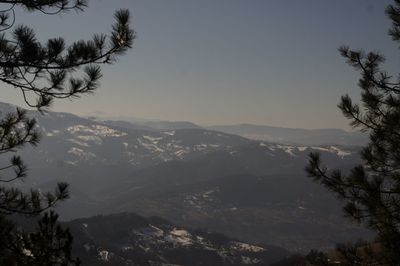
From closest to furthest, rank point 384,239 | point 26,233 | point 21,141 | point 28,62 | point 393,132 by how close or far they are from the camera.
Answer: point 26,233 < point 28,62 < point 21,141 < point 384,239 < point 393,132

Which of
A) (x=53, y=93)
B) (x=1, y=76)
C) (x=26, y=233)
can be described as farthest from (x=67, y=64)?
(x=26, y=233)

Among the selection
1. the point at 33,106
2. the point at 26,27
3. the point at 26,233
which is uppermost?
the point at 26,27

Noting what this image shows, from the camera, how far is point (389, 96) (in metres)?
18.4

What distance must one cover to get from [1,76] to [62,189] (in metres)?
3.72

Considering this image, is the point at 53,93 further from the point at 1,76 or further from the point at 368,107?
the point at 368,107

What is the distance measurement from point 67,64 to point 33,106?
158 centimetres

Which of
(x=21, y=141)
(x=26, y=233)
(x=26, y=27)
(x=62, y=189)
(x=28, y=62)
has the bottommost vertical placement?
(x=26, y=233)

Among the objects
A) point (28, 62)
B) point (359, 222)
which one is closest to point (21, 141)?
point (28, 62)

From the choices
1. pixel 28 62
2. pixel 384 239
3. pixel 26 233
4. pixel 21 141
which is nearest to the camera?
pixel 26 233

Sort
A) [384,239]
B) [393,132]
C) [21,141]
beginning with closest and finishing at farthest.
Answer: [21,141] < [384,239] < [393,132]

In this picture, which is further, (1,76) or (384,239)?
(384,239)

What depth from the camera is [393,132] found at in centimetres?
1791

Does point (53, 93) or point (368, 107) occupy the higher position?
point (368, 107)

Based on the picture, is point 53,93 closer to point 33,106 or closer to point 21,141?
point 33,106
